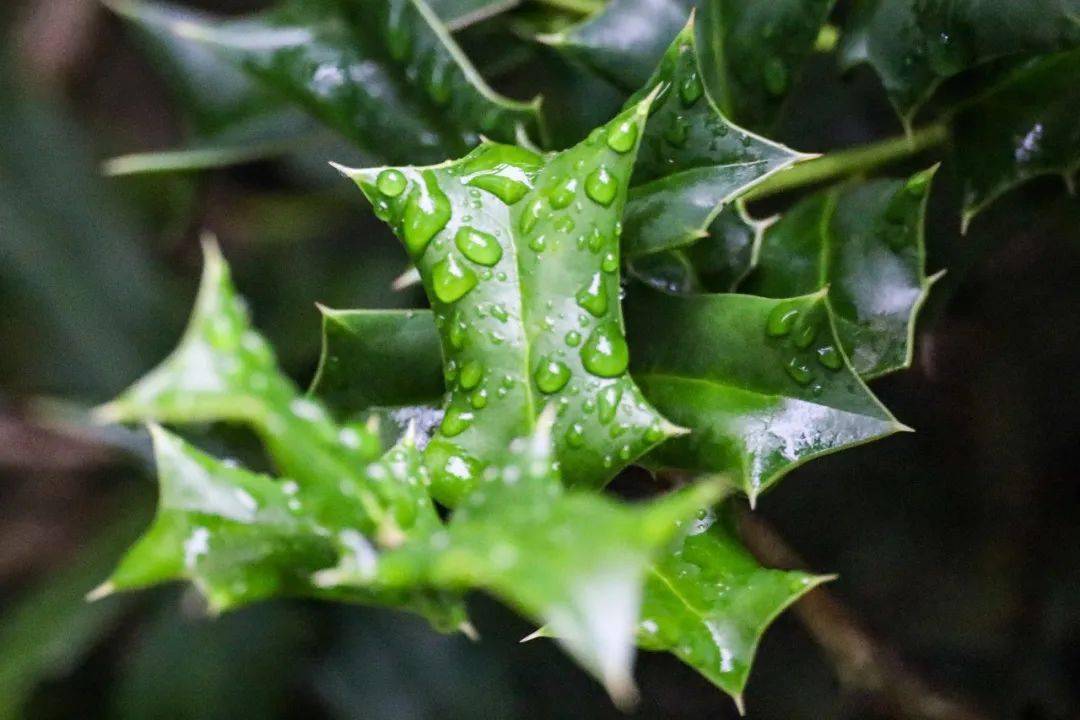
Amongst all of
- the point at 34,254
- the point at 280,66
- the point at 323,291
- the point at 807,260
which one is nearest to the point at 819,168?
the point at 807,260

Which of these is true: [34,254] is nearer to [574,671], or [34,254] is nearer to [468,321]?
[574,671]

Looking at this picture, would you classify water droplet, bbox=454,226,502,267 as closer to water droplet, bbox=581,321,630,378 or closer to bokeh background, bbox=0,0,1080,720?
water droplet, bbox=581,321,630,378

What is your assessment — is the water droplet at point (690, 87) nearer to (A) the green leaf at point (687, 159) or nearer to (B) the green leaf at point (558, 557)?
(A) the green leaf at point (687, 159)

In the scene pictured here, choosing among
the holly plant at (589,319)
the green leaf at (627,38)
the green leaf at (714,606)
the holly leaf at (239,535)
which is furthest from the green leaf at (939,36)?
the holly leaf at (239,535)

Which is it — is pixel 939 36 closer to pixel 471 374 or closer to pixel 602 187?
pixel 602 187

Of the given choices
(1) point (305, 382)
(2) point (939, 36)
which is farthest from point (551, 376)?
(1) point (305, 382)

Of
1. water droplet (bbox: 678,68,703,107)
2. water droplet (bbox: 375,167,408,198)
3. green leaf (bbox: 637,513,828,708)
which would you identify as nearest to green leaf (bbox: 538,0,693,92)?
water droplet (bbox: 678,68,703,107)

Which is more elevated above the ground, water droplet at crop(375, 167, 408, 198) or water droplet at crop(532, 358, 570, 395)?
water droplet at crop(375, 167, 408, 198)
